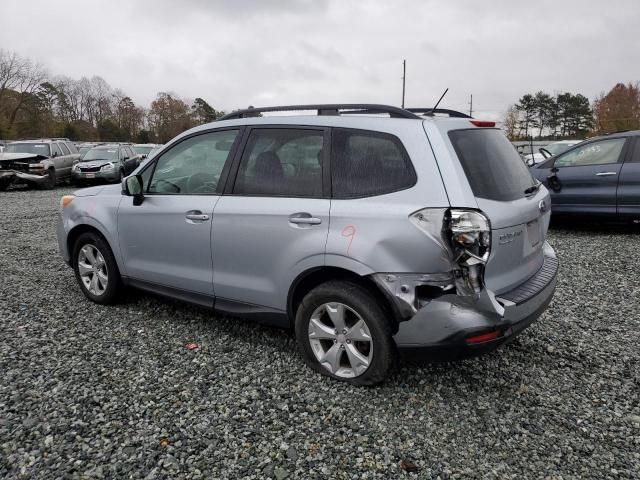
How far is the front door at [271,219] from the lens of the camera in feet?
10.4

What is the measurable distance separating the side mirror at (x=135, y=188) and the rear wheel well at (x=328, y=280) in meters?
1.71

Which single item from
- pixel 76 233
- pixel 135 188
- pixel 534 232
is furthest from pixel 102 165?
pixel 534 232

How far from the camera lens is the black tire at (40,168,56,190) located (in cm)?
1689

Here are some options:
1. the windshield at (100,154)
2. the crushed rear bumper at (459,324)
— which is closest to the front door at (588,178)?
the crushed rear bumper at (459,324)

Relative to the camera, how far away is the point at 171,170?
414 cm

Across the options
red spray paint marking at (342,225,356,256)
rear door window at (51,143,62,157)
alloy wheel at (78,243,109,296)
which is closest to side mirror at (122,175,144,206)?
alloy wheel at (78,243,109,296)

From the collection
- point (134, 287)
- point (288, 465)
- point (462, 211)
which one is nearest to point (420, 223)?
point (462, 211)

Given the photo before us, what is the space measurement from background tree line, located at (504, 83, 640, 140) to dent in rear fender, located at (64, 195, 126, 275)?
61078 millimetres

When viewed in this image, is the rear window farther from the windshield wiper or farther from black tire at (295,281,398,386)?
black tire at (295,281,398,386)

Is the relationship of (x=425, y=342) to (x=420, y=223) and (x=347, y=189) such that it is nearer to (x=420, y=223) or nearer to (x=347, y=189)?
(x=420, y=223)

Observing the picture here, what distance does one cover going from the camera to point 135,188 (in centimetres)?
414

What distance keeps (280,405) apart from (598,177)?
7016 mm

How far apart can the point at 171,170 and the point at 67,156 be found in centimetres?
1703

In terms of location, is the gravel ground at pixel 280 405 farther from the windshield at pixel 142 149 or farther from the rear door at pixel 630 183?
the windshield at pixel 142 149
